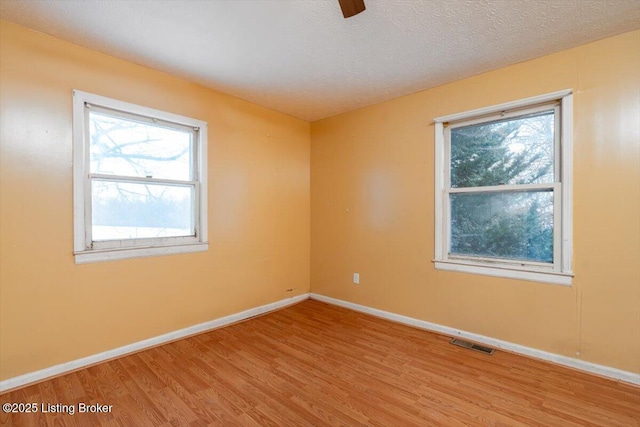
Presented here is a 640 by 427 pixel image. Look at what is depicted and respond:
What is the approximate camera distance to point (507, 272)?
2.58 metres

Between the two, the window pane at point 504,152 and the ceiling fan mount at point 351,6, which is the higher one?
the ceiling fan mount at point 351,6

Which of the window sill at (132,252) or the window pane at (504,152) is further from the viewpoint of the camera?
the window pane at (504,152)

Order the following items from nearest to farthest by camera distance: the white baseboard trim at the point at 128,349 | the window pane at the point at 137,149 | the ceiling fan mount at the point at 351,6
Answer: the ceiling fan mount at the point at 351,6 → the white baseboard trim at the point at 128,349 → the window pane at the point at 137,149

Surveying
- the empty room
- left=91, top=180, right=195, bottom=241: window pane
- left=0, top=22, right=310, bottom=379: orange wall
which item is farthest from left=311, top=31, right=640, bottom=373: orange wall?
left=91, top=180, right=195, bottom=241: window pane

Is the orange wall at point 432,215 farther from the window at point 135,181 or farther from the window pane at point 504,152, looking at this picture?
the window at point 135,181

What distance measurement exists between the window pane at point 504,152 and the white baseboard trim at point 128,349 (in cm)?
273

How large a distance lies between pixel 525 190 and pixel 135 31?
3.39 metres

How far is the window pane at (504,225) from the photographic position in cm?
246

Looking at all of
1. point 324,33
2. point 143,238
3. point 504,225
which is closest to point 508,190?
point 504,225

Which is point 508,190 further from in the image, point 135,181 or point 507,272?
point 135,181

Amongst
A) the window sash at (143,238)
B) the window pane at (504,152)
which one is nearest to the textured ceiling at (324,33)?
the window pane at (504,152)

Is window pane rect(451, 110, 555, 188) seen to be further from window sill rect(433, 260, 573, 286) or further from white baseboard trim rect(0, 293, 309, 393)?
white baseboard trim rect(0, 293, 309, 393)

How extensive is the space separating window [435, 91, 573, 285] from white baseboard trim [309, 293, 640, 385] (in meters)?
0.61

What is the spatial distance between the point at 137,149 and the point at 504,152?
3.41 m
